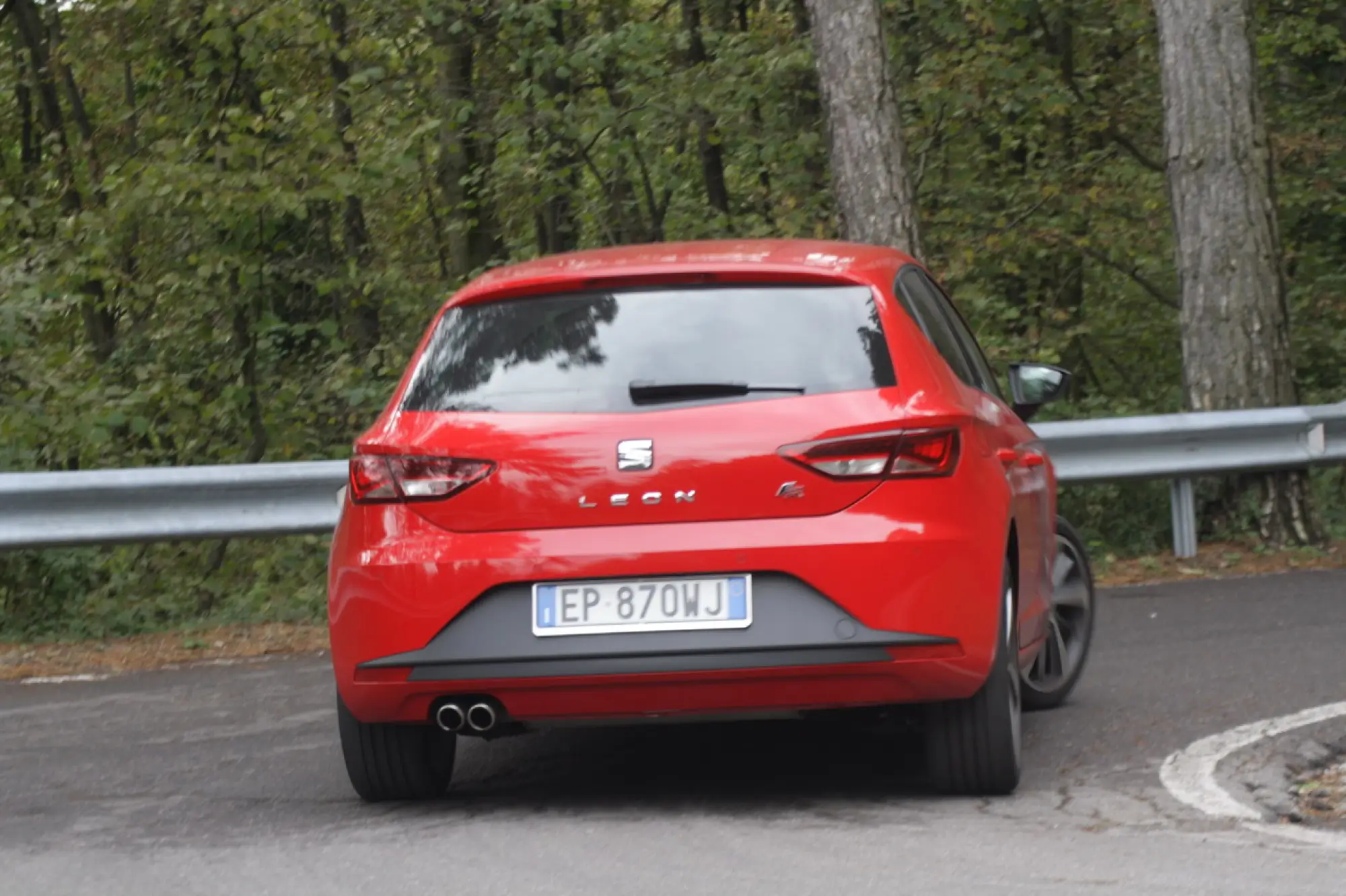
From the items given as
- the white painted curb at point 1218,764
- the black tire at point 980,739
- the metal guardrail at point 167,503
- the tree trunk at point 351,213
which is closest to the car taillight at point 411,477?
the black tire at point 980,739

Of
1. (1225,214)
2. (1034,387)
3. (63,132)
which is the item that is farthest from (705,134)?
(1034,387)

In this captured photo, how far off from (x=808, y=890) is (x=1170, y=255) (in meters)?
16.0

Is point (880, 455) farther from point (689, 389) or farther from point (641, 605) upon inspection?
point (641, 605)

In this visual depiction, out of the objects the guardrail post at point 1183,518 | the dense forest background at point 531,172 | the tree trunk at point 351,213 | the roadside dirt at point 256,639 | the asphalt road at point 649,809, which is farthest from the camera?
the tree trunk at point 351,213

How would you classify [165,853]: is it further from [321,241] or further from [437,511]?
[321,241]

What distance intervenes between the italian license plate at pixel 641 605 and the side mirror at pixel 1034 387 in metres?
2.20

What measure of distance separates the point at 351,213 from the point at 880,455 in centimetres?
1597

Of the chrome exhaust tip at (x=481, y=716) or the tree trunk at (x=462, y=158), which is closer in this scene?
the chrome exhaust tip at (x=481, y=716)

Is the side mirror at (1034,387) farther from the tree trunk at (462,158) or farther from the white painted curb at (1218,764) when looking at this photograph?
the tree trunk at (462,158)

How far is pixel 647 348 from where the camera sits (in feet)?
17.7

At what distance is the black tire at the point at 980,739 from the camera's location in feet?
17.9

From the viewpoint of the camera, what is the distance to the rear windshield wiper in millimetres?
5270

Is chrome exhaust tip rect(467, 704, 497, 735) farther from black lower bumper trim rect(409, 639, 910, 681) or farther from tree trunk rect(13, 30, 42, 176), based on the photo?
tree trunk rect(13, 30, 42, 176)

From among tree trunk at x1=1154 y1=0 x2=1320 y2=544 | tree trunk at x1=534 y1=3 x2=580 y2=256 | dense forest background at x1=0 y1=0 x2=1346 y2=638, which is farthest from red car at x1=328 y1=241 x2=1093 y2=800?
tree trunk at x1=534 y1=3 x2=580 y2=256
